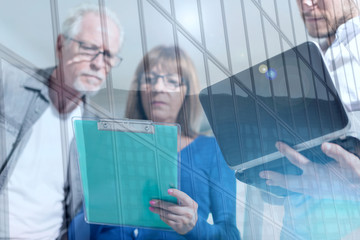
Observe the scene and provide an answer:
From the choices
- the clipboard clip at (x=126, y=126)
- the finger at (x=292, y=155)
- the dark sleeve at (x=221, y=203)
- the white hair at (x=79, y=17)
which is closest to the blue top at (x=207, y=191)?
the dark sleeve at (x=221, y=203)

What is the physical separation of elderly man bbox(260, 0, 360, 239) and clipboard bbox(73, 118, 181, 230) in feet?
1.50

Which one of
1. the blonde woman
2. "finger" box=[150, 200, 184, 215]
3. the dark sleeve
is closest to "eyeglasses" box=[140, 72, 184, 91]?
the blonde woman

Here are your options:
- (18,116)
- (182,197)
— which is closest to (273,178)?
Answer: (182,197)

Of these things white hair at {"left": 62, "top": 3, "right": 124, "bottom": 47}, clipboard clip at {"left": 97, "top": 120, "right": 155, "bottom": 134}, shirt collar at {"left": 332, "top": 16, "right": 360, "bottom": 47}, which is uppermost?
shirt collar at {"left": 332, "top": 16, "right": 360, "bottom": 47}

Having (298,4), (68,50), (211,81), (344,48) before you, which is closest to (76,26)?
(68,50)

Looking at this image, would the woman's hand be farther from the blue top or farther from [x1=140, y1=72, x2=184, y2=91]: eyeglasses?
[x1=140, y1=72, x2=184, y2=91]: eyeglasses

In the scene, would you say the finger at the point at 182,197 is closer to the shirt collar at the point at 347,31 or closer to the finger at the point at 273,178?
the finger at the point at 273,178

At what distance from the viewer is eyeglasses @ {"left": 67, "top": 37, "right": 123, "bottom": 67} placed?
1056mm

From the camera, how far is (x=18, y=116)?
37.6 inches

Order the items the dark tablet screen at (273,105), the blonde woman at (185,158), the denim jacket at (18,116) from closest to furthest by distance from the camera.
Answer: the denim jacket at (18,116)
the blonde woman at (185,158)
the dark tablet screen at (273,105)

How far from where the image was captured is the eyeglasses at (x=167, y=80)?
3.82 ft

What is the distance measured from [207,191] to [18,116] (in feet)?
1.99

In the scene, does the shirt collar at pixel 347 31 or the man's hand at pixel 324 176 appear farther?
the shirt collar at pixel 347 31

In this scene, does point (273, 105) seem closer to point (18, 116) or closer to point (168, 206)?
point (168, 206)
